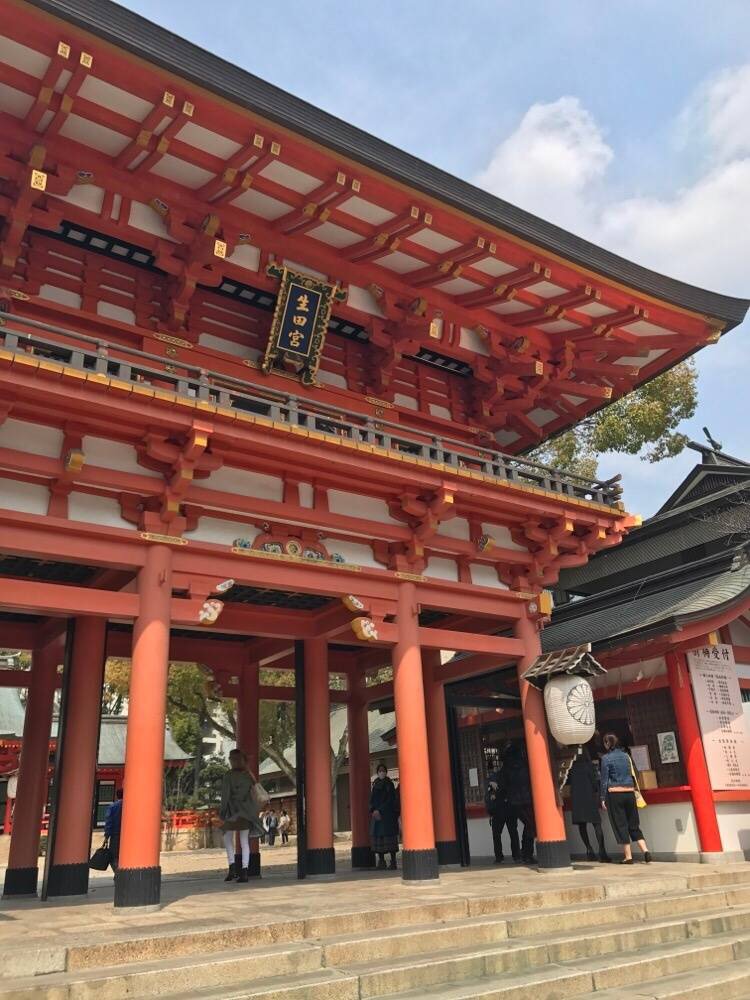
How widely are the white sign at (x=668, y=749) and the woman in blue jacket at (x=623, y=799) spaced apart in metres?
0.88

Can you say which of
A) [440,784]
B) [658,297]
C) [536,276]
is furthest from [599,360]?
[440,784]

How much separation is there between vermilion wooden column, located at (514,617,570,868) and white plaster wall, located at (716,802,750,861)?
2473 millimetres

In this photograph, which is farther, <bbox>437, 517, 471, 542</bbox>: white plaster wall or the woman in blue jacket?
the woman in blue jacket

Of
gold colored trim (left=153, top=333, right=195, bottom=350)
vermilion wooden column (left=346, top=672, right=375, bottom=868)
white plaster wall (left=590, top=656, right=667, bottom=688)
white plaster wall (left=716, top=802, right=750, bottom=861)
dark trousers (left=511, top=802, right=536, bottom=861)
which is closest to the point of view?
gold colored trim (left=153, top=333, right=195, bottom=350)

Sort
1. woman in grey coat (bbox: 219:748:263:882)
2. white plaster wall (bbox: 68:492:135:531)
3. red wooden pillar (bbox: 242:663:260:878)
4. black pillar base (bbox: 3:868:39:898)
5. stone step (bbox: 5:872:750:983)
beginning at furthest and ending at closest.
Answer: red wooden pillar (bbox: 242:663:260:878)
woman in grey coat (bbox: 219:748:263:882)
black pillar base (bbox: 3:868:39:898)
white plaster wall (bbox: 68:492:135:531)
stone step (bbox: 5:872:750:983)

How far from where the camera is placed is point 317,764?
423 inches

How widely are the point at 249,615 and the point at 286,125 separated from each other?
20.5ft

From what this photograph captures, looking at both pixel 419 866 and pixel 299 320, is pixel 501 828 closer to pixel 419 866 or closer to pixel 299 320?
pixel 419 866

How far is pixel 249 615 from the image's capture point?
10.5 metres

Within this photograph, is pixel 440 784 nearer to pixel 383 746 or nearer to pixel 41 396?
pixel 41 396

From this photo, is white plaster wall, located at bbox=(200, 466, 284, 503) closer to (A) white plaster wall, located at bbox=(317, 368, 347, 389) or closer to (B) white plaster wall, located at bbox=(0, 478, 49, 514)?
(B) white plaster wall, located at bbox=(0, 478, 49, 514)

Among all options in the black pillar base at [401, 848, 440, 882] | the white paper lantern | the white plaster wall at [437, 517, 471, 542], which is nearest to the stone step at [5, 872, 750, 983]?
the black pillar base at [401, 848, 440, 882]

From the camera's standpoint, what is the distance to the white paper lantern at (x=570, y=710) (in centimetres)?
991

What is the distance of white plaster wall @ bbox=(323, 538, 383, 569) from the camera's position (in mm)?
9538
